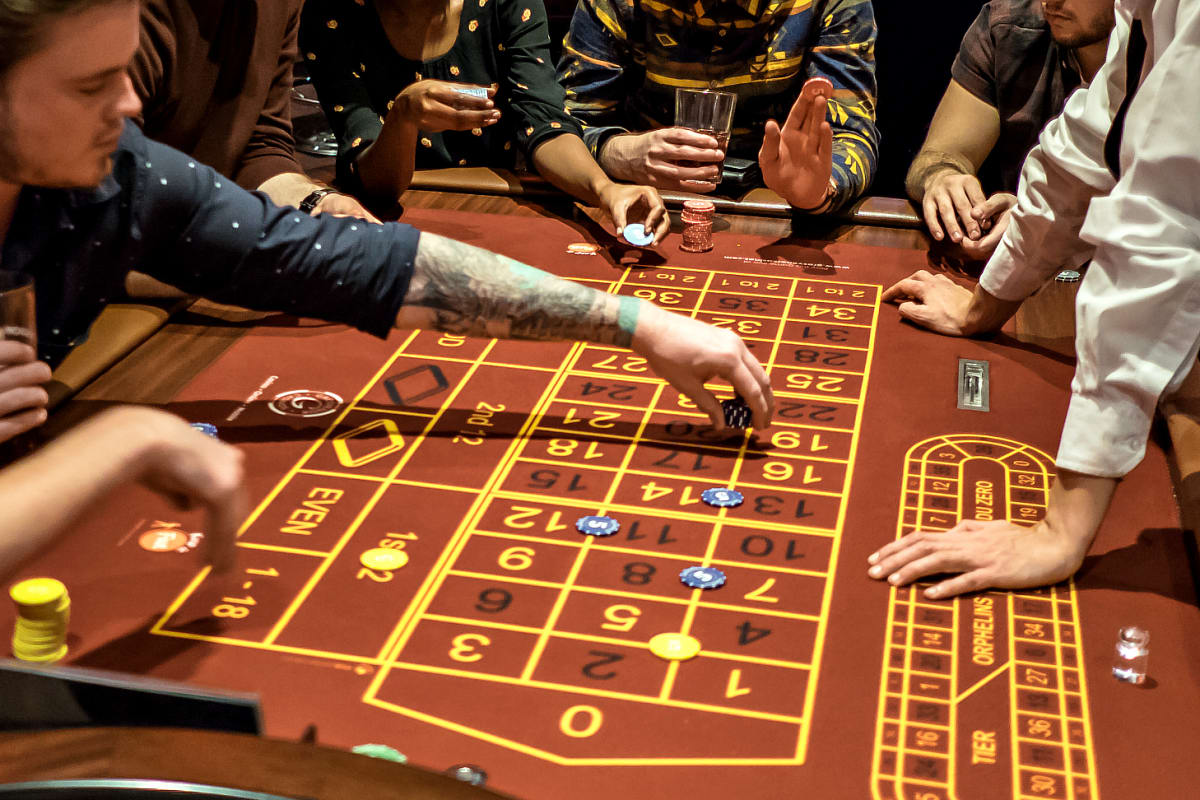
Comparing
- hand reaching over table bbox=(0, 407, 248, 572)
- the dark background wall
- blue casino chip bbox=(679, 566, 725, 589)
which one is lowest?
the dark background wall

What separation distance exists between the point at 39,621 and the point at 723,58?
2.59 meters

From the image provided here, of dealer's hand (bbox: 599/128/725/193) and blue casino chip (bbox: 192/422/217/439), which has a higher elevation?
dealer's hand (bbox: 599/128/725/193)

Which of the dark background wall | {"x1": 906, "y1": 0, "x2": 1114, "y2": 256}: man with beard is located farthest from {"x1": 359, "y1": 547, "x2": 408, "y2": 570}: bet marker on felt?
the dark background wall

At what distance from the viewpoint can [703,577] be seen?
141 centimetres

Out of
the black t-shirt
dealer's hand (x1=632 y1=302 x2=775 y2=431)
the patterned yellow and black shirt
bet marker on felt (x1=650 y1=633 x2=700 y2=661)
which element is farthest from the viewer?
the patterned yellow and black shirt

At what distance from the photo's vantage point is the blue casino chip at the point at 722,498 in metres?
1.57

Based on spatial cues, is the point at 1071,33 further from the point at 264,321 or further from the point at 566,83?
the point at 264,321

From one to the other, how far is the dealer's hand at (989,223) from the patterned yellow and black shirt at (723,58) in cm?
67

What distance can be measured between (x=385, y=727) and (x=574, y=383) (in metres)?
0.87

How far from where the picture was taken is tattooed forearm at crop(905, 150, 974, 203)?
2815mm

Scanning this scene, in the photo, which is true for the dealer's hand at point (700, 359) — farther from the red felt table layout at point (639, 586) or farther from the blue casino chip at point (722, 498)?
the blue casino chip at point (722, 498)

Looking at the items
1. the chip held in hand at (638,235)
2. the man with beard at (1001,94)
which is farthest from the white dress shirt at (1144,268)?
the man with beard at (1001,94)

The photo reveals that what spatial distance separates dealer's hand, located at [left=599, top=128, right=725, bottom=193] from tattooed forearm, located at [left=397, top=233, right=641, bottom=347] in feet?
3.33

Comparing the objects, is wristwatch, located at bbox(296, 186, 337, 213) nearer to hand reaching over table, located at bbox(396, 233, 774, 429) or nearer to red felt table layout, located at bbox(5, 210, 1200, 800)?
red felt table layout, located at bbox(5, 210, 1200, 800)
